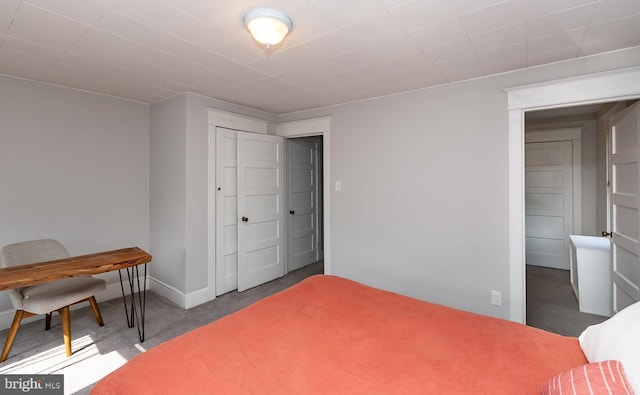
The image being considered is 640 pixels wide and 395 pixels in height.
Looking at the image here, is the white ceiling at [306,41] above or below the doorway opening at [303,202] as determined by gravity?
above

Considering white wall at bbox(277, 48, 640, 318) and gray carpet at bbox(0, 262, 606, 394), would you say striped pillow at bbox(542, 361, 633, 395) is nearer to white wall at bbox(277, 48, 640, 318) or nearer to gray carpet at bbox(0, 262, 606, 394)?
white wall at bbox(277, 48, 640, 318)

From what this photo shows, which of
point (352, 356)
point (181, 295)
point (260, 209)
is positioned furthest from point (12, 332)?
point (352, 356)

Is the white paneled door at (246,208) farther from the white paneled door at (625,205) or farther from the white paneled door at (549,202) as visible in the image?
the white paneled door at (549,202)

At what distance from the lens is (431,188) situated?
9.64 feet

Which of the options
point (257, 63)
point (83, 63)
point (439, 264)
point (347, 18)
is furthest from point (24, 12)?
point (439, 264)

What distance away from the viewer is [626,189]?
239 cm

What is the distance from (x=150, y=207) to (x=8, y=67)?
178 cm

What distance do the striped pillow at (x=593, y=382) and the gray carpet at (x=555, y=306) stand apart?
2257mm

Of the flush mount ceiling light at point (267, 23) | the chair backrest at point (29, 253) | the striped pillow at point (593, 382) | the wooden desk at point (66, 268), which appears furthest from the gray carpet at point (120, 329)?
the flush mount ceiling light at point (267, 23)

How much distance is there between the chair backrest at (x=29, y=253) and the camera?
241 cm

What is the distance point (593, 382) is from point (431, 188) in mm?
2198

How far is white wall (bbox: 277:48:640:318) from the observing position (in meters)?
2.59

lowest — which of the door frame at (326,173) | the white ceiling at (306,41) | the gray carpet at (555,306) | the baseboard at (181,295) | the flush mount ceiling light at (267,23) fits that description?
the gray carpet at (555,306)

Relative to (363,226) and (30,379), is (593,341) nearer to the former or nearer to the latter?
(363,226)
